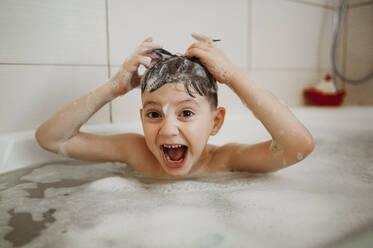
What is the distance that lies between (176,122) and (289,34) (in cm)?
164

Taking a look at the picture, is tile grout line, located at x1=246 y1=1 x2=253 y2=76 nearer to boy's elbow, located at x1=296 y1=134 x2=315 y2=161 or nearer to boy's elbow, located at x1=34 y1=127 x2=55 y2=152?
boy's elbow, located at x1=296 y1=134 x2=315 y2=161

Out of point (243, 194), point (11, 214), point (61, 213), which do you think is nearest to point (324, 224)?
point (243, 194)

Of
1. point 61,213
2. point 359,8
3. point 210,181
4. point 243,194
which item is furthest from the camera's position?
point 359,8

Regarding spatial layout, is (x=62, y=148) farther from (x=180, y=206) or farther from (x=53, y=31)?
(x=53, y=31)

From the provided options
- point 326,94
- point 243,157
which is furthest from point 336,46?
point 243,157

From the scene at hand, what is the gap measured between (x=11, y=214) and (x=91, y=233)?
0.75ft

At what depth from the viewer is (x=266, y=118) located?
93 centimetres

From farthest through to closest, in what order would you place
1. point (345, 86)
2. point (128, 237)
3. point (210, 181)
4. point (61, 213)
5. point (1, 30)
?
point (345, 86) → point (1, 30) → point (210, 181) → point (61, 213) → point (128, 237)

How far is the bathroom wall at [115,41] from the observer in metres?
1.35

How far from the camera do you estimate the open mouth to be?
3.07 ft

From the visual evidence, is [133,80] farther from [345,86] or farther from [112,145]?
[345,86]

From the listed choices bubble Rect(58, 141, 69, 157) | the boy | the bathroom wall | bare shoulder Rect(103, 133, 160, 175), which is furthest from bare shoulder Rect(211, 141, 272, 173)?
the bathroom wall

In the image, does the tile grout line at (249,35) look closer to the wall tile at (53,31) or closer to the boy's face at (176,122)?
the wall tile at (53,31)

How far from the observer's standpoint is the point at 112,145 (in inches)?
44.5
